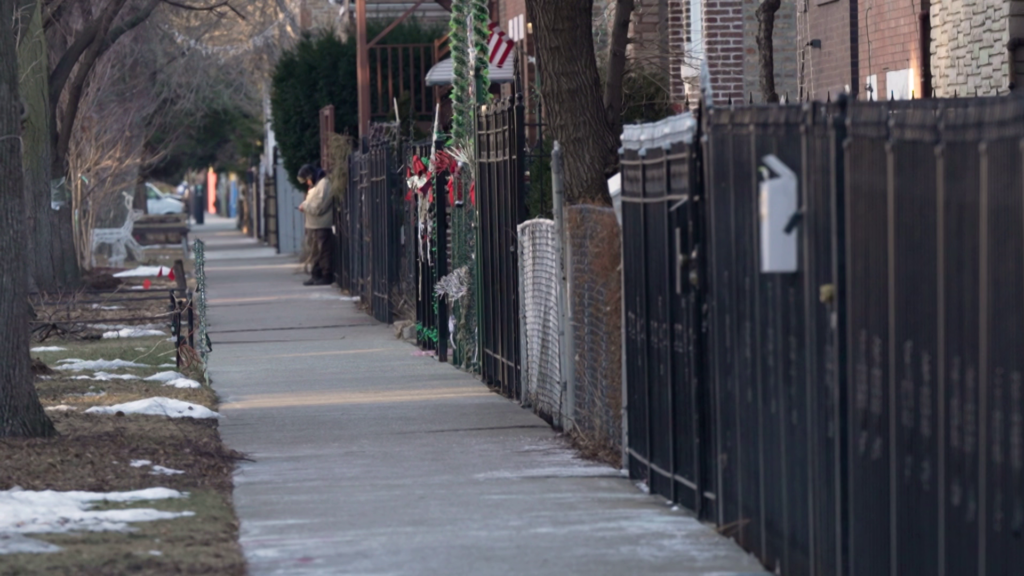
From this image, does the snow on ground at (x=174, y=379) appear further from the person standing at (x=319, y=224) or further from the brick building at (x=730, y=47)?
the person standing at (x=319, y=224)

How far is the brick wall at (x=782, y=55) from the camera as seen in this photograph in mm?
18766

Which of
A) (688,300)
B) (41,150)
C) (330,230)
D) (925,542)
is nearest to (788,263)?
(925,542)

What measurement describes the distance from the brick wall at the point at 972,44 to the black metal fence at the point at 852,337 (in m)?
6.49

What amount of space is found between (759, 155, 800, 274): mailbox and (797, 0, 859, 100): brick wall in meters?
11.1

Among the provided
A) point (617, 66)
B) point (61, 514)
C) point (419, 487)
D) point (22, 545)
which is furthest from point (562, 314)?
point (22, 545)

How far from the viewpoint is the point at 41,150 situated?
20812 millimetres

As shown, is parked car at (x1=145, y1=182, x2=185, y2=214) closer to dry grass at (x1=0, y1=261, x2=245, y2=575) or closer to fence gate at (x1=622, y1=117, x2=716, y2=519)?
dry grass at (x1=0, y1=261, x2=245, y2=575)

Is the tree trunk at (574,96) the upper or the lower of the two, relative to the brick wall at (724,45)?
lower

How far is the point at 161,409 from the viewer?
10.5 metres

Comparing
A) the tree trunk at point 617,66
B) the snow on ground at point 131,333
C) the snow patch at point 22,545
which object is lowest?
the snow patch at point 22,545

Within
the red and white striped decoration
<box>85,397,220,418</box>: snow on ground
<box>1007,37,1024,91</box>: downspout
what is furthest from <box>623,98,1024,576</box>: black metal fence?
the red and white striped decoration

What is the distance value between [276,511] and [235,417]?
3325mm

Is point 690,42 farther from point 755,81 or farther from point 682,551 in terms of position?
point 682,551

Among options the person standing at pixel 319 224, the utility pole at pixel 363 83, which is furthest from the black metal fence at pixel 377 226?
the utility pole at pixel 363 83
